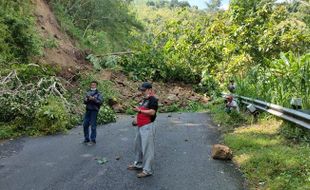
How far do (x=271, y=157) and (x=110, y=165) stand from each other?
10.5 ft

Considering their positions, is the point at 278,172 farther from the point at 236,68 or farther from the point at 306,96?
the point at 236,68

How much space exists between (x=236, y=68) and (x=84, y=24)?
23809mm

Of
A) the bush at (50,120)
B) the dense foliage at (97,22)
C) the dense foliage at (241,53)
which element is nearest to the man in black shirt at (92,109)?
the bush at (50,120)

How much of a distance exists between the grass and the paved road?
1.11 feet

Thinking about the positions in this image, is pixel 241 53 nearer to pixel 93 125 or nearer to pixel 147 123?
pixel 93 125

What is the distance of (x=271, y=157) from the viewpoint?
290 inches

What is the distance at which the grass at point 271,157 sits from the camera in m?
6.26

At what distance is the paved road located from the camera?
6.71 m

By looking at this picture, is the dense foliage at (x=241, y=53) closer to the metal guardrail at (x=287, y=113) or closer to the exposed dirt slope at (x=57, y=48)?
the metal guardrail at (x=287, y=113)

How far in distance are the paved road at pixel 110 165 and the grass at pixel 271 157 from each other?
1.11 feet

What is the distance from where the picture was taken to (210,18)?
3142cm

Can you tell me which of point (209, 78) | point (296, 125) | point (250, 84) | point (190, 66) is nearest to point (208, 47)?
point (209, 78)

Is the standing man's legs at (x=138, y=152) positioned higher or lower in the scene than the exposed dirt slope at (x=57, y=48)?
lower

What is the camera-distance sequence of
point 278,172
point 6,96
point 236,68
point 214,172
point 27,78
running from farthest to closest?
point 236,68 → point 27,78 → point 6,96 → point 214,172 → point 278,172
